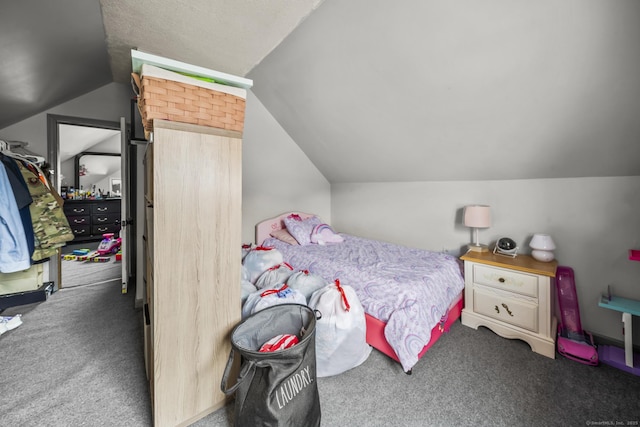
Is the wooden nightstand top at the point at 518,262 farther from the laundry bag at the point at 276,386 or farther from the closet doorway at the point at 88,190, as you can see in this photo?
the closet doorway at the point at 88,190

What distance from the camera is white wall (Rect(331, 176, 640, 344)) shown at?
1.86 m

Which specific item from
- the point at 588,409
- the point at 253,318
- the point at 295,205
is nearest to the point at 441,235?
the point at 588,409

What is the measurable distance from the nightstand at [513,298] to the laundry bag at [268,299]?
1.56 m

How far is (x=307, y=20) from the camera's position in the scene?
6.61ft

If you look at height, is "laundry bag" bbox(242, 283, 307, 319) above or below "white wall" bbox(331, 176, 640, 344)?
below

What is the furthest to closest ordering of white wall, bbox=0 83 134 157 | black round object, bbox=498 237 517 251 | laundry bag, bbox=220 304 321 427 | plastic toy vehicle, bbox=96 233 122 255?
plastic toy vehicle, bbox=96 233 122 255, white wall, bbox=0 83 134 157, black round object, bbox=498 237 517 251, laundry bag, bbox=220 304 321 427

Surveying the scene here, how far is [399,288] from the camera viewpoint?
1732mm

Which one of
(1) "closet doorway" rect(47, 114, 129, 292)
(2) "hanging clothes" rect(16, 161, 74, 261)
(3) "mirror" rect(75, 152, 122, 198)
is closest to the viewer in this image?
(2) "hanging clothes" rect(16, 161, 74, 261)

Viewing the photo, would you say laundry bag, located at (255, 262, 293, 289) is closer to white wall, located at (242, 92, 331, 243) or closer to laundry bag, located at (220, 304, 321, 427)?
laundry bag, located at (220, 304, 321, 427)

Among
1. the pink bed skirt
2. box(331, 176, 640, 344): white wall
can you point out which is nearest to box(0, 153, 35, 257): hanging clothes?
the pink bed skirt

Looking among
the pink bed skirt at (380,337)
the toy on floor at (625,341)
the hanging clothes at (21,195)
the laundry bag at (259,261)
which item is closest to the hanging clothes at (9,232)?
the hanging clothes at (21,195)

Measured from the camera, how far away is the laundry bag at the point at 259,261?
2.32 m

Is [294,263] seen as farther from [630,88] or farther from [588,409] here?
[630,88]

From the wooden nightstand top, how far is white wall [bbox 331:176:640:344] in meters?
0.24
